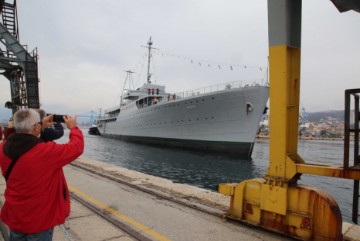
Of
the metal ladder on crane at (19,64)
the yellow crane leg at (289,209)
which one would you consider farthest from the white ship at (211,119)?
the yellow crane leg at (289,209)

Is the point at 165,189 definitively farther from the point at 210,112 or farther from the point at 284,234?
the point at 210,112

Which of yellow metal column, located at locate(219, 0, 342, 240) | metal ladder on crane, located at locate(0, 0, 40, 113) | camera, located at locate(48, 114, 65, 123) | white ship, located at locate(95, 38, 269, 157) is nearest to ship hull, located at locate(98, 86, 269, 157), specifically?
white ship, located at locate(95, 38, 269, 157)

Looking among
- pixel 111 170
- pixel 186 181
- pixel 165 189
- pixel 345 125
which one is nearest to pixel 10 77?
pixel 111 170

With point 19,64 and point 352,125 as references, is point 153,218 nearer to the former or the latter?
point 352,125

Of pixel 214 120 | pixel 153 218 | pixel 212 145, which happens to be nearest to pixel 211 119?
pixel 214 120

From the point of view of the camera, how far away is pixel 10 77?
1568 cm

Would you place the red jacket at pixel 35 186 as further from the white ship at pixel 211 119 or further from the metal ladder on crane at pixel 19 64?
the white ship at pixel 211 119

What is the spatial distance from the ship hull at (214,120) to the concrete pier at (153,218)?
17063 mm

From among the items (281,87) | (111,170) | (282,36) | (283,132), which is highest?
(282,36)

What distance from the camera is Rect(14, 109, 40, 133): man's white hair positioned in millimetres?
2062

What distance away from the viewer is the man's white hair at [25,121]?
6.77 ft

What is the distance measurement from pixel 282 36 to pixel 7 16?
618 inches

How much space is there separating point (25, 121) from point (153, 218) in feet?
10.4

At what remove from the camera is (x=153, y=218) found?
4.68 metres
